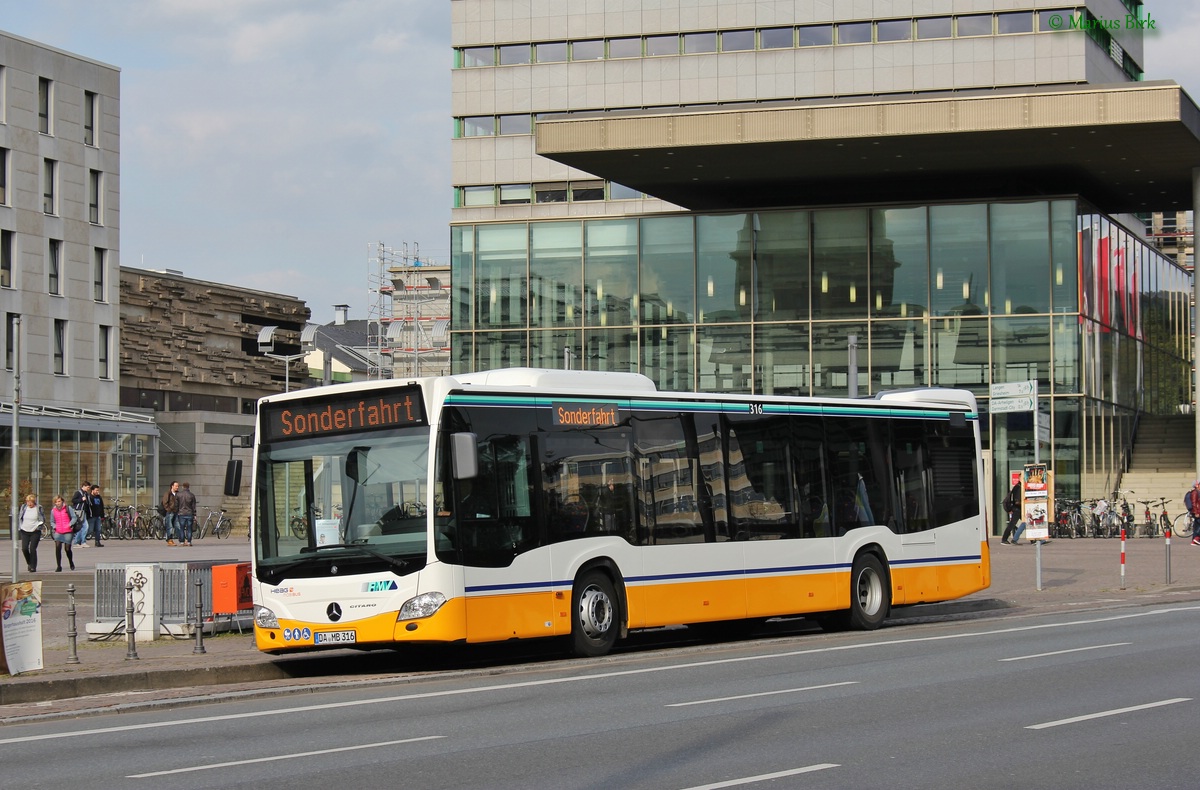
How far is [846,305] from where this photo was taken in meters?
47.5

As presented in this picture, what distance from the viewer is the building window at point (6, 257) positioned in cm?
6234

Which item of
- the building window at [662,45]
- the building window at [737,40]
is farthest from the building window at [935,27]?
the building window at [662,45]

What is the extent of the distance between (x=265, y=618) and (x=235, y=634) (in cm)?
357

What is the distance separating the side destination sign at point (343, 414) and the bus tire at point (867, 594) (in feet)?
24.1

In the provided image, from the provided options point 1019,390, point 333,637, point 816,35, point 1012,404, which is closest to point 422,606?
point 333,637

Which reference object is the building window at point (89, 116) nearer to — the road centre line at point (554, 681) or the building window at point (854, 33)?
the building window at point (854, 33)

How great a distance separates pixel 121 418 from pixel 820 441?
150 feet

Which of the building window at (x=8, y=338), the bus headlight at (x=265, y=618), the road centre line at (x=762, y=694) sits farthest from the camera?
the building window at (x=8, y=338)

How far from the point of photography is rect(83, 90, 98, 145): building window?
66.5 metres

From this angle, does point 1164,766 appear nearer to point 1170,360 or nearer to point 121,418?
point 1170,360

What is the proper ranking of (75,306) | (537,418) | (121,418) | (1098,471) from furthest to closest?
(75,306) < (121,418) < (1098,471) < (537,418)

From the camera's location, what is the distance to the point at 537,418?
670 inches

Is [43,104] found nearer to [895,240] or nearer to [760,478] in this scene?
[895,240]

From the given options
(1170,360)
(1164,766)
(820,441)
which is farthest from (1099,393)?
(1164,766)
